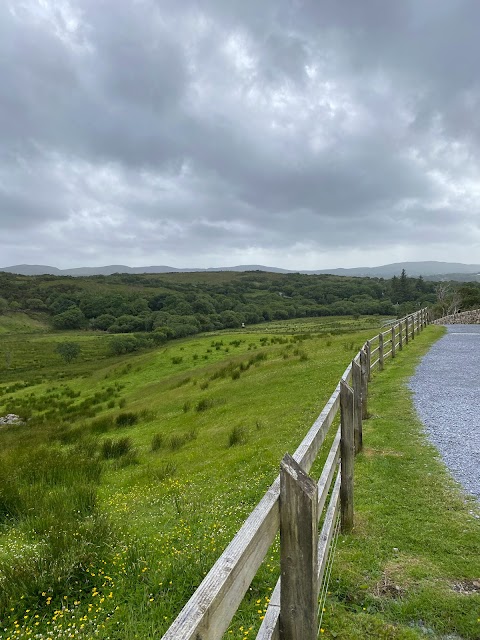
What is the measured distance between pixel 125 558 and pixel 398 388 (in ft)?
32.7

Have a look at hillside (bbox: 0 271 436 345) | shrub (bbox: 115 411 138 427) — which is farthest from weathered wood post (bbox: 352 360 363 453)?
hillside (bbox: 0 271 436 345)

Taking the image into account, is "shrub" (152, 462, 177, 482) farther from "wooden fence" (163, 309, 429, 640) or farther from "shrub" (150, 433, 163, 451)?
"wooden fence" (163, 309, 429, 640)

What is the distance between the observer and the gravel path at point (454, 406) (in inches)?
274

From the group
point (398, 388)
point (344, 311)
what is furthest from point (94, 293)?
point (398, 388)

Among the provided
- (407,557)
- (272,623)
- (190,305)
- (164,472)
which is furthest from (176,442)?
(190,305)

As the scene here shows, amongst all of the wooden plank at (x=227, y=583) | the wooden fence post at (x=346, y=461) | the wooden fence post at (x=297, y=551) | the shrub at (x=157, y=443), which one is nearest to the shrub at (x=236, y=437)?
the shrub at (x=157, y=443)

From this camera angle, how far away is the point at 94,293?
172375 mm

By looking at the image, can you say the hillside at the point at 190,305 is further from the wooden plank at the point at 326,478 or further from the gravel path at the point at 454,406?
the wooden plank at the point at 326,478

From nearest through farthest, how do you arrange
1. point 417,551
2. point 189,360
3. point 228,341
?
point 417,551
point 189,360
point 228,341

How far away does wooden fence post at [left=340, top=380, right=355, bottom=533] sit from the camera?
210 inches

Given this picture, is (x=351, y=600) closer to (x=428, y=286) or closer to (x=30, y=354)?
(x=30, y=354)

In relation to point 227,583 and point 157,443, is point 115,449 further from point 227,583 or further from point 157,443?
point 227,583

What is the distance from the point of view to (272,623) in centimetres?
259

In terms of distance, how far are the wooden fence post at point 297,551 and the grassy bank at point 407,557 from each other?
4.77 ft
